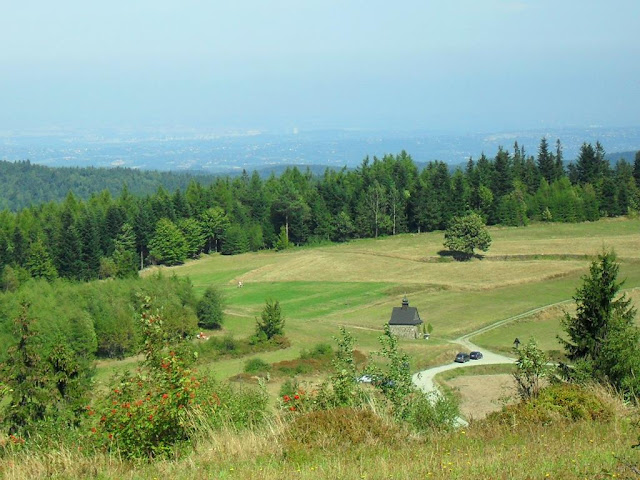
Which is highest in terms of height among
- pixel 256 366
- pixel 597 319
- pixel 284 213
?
pixel 284 213

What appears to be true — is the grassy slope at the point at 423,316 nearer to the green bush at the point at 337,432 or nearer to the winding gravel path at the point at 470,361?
the green bush at the point at 337,432

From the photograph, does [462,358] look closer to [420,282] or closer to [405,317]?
[405,317]

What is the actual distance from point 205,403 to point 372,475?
4.06 meters

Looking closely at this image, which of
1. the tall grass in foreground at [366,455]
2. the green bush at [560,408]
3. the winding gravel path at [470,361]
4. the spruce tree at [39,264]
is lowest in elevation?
the winding gravel path at [470,361]

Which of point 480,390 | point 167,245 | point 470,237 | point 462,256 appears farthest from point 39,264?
point 480,390

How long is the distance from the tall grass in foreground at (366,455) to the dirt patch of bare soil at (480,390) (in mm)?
18832

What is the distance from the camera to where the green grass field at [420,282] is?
165 ft

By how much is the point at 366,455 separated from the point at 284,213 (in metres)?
85.1

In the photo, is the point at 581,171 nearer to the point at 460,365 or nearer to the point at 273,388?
the point at 460,365

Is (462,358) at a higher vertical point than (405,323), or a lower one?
lower

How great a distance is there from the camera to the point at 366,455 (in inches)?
408

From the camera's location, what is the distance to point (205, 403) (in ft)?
40.7

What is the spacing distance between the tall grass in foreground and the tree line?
7259 centimetres

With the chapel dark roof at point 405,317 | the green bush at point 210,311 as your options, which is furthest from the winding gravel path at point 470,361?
the green bush at point 210,311
